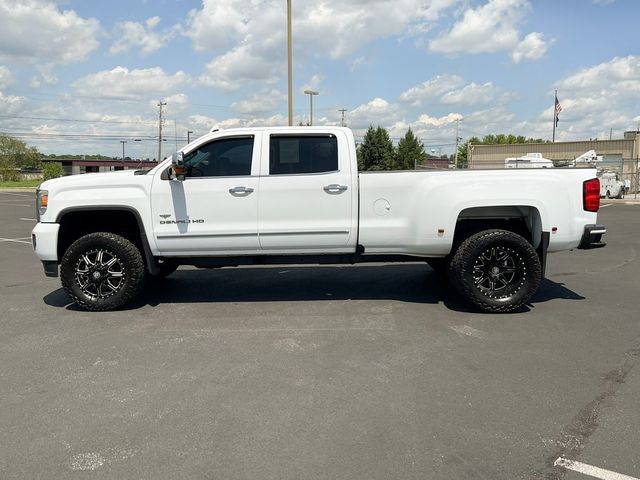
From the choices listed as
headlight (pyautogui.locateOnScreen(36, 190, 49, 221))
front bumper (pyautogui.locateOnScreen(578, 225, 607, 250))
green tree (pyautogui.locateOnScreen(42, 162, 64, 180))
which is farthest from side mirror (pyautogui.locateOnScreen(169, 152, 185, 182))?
green tree (pyautogui.locateOnScreen(42, 162, 64, 180))

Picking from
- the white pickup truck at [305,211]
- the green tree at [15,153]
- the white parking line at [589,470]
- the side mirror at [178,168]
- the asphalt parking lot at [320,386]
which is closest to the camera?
the white parking line at [589,470]

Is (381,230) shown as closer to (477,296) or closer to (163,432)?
(477,296)

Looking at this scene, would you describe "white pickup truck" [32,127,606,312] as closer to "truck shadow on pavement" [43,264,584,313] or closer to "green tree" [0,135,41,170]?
"truck shadow on pavement" [43,264,584,313]

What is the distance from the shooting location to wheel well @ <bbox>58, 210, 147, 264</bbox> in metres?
5.95

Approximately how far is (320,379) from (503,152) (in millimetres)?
50950

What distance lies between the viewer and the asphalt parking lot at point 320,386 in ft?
9.66

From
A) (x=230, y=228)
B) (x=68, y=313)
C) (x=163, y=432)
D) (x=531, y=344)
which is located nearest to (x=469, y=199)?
(x=531, y=344)

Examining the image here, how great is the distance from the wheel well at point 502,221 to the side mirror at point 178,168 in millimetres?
3134

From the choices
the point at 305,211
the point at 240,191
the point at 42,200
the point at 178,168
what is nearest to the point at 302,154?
the point at 305,211

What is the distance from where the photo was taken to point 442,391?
3.81 metres

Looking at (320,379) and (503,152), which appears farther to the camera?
(503,152)

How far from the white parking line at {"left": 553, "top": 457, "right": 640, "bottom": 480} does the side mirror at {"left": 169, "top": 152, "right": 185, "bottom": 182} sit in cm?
441

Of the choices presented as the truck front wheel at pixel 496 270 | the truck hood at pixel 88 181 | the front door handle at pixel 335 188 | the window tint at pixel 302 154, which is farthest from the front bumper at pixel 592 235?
the truck hood at pixel 88 181

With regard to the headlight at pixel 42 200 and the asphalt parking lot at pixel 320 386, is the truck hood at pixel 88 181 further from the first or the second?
the asphalt parking lot at pixel 320 386
